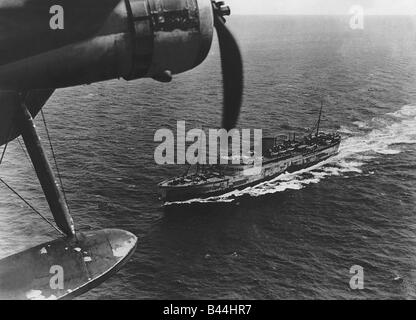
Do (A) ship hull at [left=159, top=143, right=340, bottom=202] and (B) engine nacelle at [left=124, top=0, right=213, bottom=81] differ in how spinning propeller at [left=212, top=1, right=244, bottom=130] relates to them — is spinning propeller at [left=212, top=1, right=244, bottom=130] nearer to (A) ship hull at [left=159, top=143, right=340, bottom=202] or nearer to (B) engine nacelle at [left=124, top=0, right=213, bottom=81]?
(B) engine nacelle at [left=124, top=0, right=213, bottom=81]

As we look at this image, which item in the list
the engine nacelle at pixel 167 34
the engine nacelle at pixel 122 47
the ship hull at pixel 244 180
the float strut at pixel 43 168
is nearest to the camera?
the engine nacelle at pixel 122 47

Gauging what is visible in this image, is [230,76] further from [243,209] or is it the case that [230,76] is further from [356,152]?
[356,152]

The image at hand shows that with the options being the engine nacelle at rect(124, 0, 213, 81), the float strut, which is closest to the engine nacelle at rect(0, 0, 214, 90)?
the engine nacelle at rect(124, 0, 213, 81)

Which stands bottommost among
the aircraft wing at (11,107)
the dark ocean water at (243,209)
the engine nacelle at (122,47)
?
the dark ocean water at (243,209)

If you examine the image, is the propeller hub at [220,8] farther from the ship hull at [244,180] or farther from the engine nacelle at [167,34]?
the ship hull at [244,180]

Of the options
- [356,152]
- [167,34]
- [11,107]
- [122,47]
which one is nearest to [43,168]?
[11,107]

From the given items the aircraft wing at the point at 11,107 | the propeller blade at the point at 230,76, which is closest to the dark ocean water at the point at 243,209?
the aircraft wing at the point at 11,107
